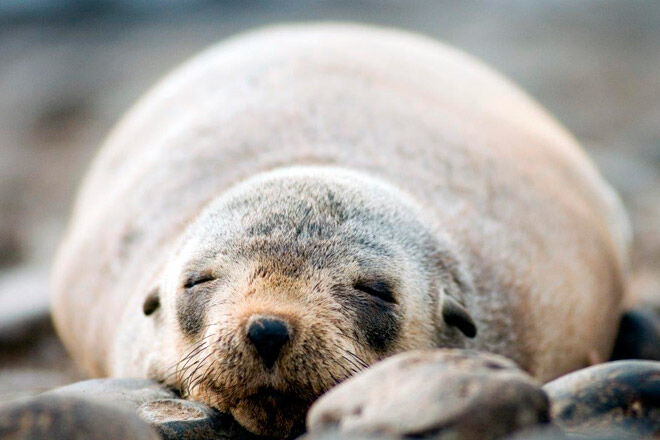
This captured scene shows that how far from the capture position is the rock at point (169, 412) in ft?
9.06

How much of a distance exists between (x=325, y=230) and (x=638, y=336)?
228 centimetres

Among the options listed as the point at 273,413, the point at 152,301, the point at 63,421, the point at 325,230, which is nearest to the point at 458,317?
the point at 325,230

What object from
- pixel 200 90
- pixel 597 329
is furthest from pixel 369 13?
pixel 597 329

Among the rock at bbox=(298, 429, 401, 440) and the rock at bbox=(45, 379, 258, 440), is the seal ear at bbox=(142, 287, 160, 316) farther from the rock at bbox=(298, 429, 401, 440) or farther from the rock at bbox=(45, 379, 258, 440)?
the rock at bbox=(298, 429, 401, 440)

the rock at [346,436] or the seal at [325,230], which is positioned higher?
the seal at [325,230]

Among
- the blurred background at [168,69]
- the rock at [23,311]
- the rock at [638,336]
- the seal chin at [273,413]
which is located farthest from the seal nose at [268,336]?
the rock at [23,311]

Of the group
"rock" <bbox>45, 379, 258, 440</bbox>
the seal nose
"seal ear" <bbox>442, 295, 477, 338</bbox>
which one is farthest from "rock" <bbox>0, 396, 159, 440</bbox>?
"seal ear" <bbox>442, 295, 477, 338</bbox>

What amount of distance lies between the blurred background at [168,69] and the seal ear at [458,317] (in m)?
2.48

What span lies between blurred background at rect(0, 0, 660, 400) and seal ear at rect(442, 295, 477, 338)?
2.48 meters

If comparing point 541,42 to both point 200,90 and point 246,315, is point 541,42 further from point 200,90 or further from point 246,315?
point 246,315

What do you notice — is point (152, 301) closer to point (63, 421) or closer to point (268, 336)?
point (268, 336)

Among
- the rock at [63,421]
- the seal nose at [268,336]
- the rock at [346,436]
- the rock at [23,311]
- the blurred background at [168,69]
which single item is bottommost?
the rock at [346,436]

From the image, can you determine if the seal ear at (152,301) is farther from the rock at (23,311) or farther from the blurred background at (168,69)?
the rock at (23,311)

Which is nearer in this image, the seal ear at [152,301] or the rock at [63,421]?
the rock at [63,421]
